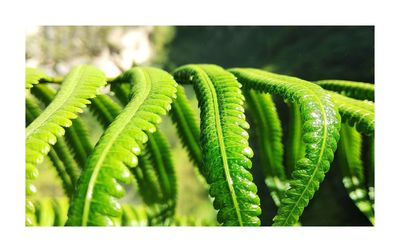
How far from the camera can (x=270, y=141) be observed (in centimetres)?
96

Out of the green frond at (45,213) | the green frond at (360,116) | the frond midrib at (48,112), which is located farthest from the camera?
the green frond at (45,213)

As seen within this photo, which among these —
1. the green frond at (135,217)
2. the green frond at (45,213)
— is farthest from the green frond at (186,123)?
the green frond at (45,213)

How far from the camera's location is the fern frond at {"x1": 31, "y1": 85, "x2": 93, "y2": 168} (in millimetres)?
919

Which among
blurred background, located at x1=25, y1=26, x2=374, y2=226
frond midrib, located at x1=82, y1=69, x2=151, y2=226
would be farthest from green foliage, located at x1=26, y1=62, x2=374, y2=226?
blurred background, located at x1=25, y1=26, x2=374, y2=226

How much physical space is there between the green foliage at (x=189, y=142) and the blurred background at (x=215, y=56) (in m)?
0.12

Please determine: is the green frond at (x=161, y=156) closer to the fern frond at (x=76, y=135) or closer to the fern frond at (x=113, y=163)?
the fern frond at (x=76, y=135)

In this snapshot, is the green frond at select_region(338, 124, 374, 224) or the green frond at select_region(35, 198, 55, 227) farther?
the green frond at select_region(35, 198, 55, 227)

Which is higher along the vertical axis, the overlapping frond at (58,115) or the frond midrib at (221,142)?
the overlapping frond at (58,115)

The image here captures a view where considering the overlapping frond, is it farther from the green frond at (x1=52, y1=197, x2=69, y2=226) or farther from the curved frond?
the green frond at (x1=52, y1=197, x2=69, y2=226)

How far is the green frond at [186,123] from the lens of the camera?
90cm
